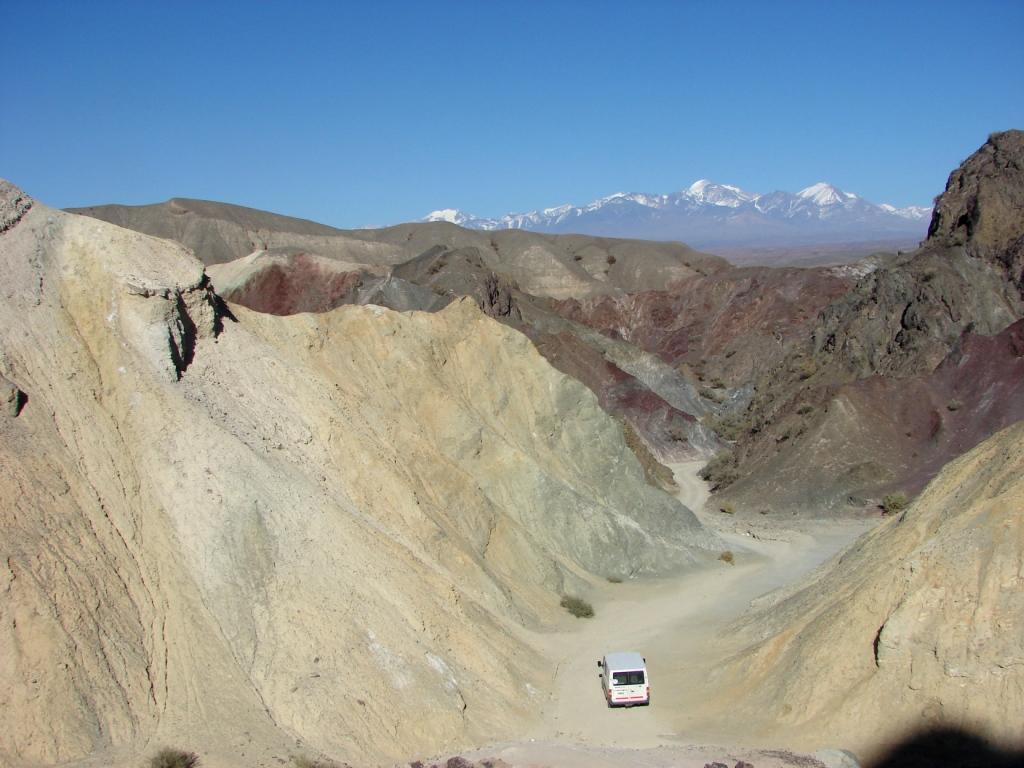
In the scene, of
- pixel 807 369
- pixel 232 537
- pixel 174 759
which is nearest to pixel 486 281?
pixel 807 369

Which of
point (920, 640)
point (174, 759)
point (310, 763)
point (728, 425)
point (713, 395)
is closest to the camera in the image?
point (174, 759)

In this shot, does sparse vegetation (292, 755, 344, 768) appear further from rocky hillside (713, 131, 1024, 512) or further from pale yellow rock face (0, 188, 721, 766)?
rocky hillside (713, 131, 1024, 512)

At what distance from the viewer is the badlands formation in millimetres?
16422

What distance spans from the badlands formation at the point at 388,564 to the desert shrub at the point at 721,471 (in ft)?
37.9

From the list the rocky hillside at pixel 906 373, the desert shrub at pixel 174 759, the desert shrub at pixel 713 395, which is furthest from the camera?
the desert shrub at pixel 713 395

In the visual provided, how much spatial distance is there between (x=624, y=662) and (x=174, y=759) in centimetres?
980

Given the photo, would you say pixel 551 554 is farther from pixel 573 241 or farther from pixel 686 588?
pixel 573 241

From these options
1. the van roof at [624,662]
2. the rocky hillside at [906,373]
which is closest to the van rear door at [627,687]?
the van roof at [624,662]

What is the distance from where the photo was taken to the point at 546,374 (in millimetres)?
36000

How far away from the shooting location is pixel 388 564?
21.5m

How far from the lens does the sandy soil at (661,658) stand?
17734 mm

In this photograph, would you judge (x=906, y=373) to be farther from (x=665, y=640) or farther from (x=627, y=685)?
(x=627, y=685)

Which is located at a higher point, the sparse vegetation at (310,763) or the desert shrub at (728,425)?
the desert shrub at (728,425)

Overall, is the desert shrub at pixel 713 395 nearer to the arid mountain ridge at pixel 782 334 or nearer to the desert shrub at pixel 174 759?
the arid mountain ridge at pixel 782 334
